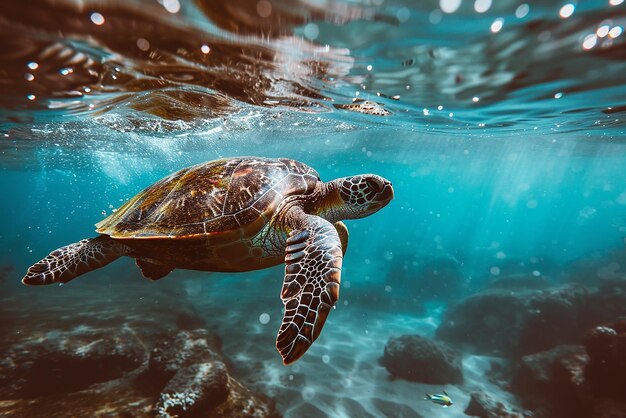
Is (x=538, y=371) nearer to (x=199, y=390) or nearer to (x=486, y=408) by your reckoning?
(x=486, y=408)

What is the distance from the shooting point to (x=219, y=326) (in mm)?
11211

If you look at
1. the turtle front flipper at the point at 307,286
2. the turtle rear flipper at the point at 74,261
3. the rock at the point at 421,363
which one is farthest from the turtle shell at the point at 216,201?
the rock at the point at 421,363

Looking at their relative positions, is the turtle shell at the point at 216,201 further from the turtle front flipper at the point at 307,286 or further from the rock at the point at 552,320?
the rock at the point at 552,320

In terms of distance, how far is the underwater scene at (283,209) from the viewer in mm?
4320

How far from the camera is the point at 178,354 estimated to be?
24.0ft

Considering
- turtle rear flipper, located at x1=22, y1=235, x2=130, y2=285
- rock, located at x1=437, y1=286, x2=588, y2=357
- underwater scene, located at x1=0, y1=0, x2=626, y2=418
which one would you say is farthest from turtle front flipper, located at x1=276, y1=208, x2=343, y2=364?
rock, located at x1=437, y1=286, x2=588, y2=357

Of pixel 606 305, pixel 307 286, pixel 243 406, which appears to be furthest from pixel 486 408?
pixel 606 305

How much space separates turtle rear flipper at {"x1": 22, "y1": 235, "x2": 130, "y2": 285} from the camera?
4219 mm

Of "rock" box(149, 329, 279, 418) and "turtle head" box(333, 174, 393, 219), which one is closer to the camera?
"turtle head" box(333, 174, 393, 219)

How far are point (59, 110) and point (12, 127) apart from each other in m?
4.97

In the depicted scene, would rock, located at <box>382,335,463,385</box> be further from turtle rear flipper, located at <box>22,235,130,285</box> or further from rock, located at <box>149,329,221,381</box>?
turtle rear flipper, located at <box>22,235,130,285</box>

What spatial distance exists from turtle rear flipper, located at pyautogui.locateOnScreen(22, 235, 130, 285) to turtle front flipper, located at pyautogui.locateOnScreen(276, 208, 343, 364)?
118 inches

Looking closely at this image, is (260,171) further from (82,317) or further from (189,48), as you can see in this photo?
(82,317)

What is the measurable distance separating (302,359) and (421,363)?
11.5ft
